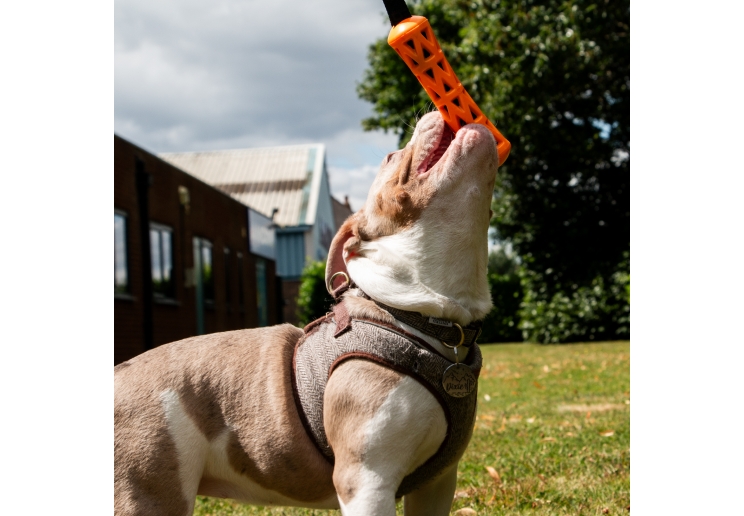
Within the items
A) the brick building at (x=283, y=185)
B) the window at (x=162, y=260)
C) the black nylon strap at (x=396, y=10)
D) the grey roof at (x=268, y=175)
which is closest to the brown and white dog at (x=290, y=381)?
the black nylon strap at (x=396, y=10)

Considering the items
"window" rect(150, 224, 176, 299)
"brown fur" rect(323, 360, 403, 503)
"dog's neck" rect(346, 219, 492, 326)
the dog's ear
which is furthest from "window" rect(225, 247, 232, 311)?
"brown fur" rect(323, 360, 403, 503)

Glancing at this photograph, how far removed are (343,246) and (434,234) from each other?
435 mm

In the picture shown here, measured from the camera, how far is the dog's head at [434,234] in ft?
8.84

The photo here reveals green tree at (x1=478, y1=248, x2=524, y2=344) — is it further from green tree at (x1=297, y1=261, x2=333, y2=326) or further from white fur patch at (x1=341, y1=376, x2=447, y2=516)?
white fur patch at (x1=341, y1=376, x2=447, y2=516)

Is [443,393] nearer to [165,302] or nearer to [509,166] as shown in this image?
[165,302]

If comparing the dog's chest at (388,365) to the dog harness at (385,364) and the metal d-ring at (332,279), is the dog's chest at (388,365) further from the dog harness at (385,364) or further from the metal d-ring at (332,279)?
the metal d-ring at (332,279)

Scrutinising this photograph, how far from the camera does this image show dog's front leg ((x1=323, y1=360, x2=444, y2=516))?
8.00ft

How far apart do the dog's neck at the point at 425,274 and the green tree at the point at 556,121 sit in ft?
44.6

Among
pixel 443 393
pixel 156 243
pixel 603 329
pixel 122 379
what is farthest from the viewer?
pixel 603 329

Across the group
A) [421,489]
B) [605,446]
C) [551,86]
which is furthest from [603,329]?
[421,489]

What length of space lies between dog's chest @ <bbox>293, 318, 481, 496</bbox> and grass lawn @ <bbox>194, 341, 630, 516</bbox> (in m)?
1.27

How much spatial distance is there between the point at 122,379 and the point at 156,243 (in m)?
13.1

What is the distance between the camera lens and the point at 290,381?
2.76m

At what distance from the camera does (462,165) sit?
2723 millimetres
